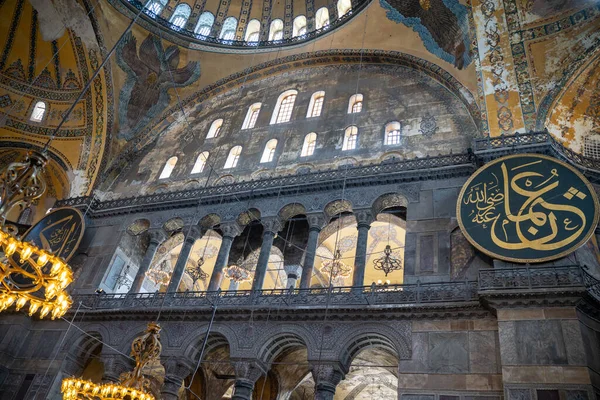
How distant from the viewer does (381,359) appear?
10.2 m

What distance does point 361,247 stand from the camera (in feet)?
32.3

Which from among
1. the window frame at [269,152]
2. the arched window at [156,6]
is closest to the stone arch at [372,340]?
the window frame at [269,152]

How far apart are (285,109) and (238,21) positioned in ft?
14.7

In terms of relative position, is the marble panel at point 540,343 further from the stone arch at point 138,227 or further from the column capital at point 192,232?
the stone arch at point 138,227

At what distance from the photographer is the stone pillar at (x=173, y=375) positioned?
362 inches

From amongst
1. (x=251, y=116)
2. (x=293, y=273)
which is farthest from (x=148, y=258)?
(x=251, y=116)

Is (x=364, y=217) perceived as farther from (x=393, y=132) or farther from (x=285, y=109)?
(x=285, y=109)

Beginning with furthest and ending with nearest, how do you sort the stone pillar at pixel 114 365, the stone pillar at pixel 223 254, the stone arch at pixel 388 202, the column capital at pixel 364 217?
the stone pillar at pixel 223 254
the stone arch at pixel 388 202
the column capital at pixel 364 217
the stone pillar at pixel 114 365

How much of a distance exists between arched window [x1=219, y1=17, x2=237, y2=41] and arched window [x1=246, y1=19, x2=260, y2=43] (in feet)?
1.64

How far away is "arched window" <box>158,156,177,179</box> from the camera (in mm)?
14212

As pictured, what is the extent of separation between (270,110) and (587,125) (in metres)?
8.23

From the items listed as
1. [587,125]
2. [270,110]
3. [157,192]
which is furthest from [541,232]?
[157,192]

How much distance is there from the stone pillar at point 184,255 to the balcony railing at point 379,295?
0.43 metres

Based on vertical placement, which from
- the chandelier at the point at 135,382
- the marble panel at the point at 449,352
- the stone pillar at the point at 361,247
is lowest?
the chandelier at the point at 135,382
